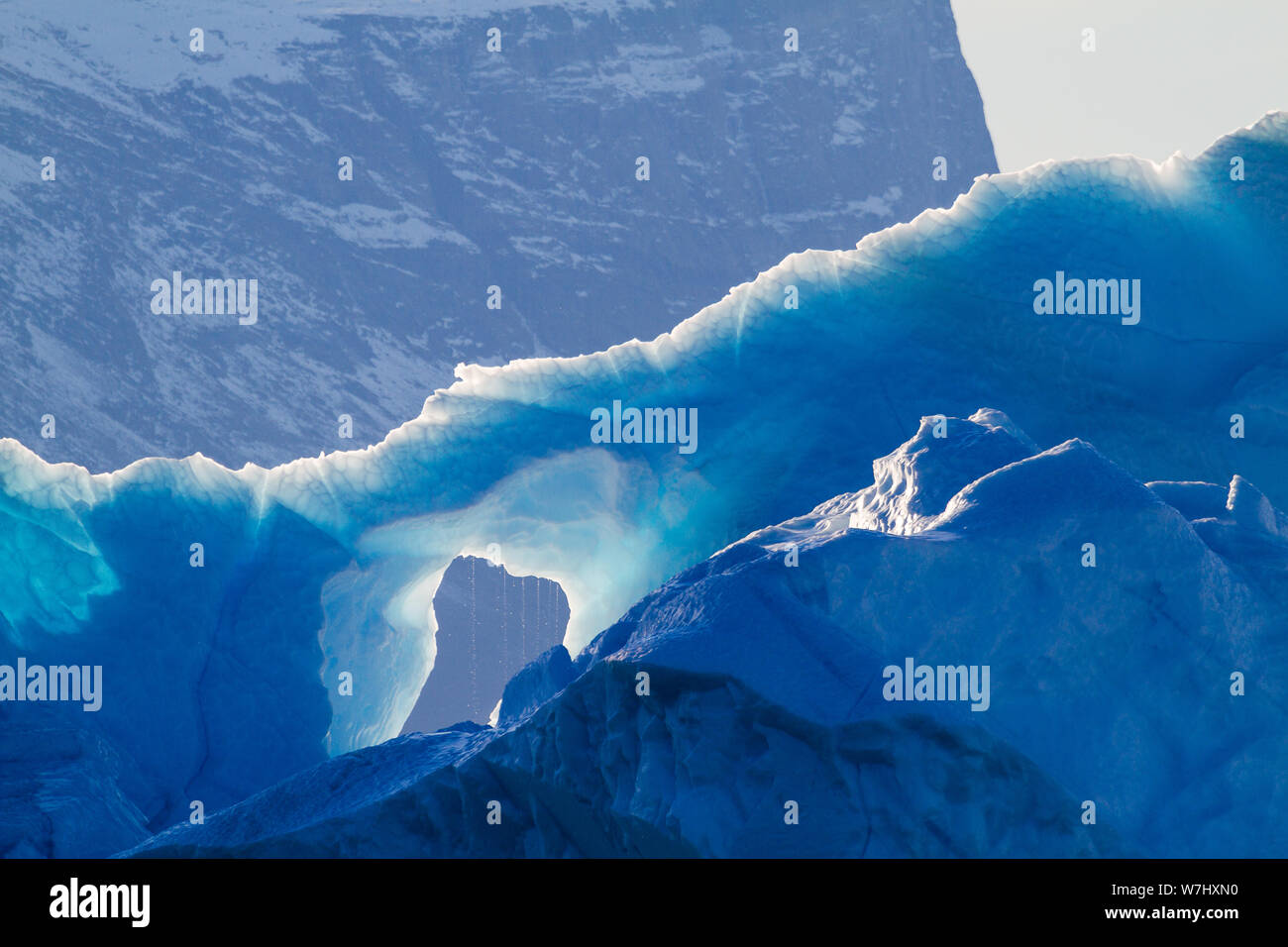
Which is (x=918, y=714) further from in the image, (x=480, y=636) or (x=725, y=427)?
(x=480, y=636)

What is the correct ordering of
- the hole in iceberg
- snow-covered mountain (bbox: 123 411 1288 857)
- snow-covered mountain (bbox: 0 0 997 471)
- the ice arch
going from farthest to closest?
snow-covered mountain (bbox: 0 0 997 471), the hole in iceberg, the ice arch, snow-covered mountain (bbox: 123 411 1288 857)

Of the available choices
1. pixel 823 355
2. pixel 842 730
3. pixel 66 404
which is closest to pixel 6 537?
pixel 823 355

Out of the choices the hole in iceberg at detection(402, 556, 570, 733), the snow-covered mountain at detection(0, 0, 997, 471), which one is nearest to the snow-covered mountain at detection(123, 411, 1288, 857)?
the hole in iceberg at detection(402, 556, 570, 733)

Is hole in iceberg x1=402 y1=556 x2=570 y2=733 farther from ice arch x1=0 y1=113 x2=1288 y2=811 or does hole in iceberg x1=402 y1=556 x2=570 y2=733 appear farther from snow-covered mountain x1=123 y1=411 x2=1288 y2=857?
snow-covered mountain x1=123 y1=411 x2=1288 y2=857

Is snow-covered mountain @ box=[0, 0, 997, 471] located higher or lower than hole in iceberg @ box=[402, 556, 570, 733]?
higher

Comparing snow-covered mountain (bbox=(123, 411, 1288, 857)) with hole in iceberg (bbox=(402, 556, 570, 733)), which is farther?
hole in iceberg (bbox=(402, 556, 570, 733))
